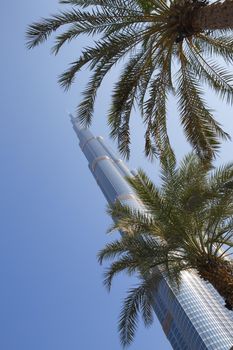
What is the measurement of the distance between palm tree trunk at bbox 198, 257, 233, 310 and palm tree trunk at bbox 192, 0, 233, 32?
6.95m

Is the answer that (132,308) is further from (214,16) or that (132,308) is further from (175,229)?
(214,16)

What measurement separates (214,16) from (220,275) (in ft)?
23.7

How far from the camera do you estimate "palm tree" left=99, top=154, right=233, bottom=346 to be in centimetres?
1383

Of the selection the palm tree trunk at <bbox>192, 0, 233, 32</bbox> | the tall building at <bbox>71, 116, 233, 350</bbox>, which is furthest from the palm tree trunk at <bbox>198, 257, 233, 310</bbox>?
the tall building at <bbox>71, 116, 233, 350</bbox>

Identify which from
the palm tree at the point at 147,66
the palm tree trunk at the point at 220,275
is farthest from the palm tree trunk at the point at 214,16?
the palm tree trunk at the point at 220,275

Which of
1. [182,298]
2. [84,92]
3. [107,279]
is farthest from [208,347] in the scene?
[84,92]

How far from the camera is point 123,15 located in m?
11.3

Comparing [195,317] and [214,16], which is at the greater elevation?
[195,317]

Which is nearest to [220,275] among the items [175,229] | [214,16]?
[175,229]

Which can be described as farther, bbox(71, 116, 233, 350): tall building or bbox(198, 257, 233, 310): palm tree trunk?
bbox(71, 116, 233, 350): tall building

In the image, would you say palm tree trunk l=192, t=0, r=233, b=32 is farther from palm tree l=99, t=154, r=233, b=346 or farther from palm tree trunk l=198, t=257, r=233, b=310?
palm tree trunk l=198, t=257, r=233, b=310

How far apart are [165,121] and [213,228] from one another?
13.7ft

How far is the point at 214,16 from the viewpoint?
8.77m

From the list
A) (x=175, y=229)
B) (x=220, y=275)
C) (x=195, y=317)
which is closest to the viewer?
A: (x=220, y=275)
